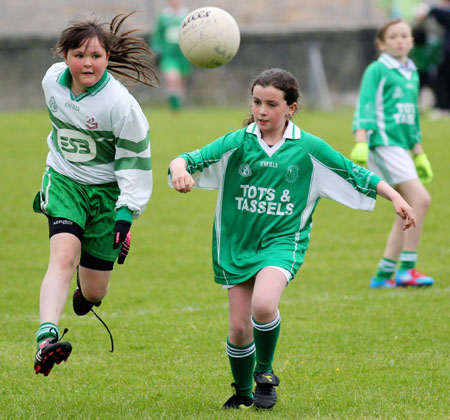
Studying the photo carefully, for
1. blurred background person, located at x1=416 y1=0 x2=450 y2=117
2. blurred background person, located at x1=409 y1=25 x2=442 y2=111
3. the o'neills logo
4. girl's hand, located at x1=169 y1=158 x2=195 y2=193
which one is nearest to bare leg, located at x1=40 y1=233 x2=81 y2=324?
girl's hand, located at x1=169 y1=158 x2=195 y2=193

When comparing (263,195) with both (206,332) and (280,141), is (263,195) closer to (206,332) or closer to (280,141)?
(280,141)

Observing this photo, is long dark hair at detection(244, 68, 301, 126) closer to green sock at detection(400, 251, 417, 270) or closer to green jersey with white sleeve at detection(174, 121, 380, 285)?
green jersey with white sleeve at detection(174, 121, 380, 285)

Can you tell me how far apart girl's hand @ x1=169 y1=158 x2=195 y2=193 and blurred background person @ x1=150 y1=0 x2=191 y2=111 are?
13726 mm

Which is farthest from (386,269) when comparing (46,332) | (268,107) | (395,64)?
(46,332)

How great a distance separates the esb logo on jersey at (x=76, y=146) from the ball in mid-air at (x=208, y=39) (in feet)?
3.35

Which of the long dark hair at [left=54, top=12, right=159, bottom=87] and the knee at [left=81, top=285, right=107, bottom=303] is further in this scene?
the knee at [left=81, top=285, right=107, bottom=303]

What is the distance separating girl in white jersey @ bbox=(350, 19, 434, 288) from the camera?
7727mm

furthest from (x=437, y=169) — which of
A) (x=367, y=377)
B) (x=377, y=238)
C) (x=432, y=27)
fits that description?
(x=367, y=377)

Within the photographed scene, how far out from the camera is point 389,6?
21125 mm

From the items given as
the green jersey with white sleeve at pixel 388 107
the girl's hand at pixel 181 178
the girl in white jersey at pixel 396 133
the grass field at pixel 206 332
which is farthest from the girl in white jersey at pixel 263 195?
the green jersey with white sleeve at pixel 388 107

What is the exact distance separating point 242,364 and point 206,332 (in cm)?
154

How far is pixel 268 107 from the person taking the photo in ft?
16.2

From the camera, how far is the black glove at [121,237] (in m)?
5.04

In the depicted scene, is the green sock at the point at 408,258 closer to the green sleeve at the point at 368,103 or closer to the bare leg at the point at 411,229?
the bare leg at the point at 411,229
